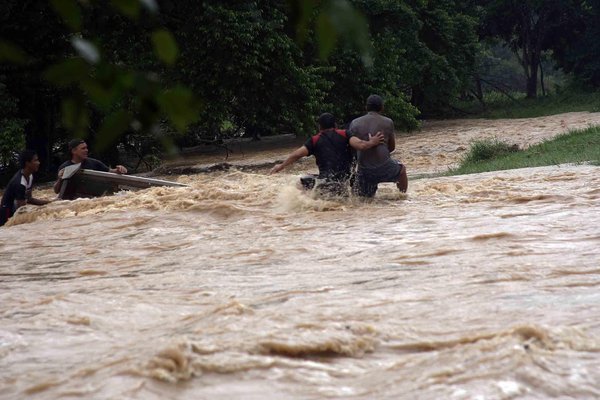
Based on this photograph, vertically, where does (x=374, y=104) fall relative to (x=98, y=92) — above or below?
below

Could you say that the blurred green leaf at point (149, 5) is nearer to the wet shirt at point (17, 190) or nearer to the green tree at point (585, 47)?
the wet shirt at point (17, 190)

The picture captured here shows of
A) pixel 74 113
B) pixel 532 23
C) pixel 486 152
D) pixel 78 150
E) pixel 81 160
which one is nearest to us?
pixel 74 113

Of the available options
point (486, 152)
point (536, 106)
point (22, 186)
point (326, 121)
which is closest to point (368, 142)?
point (326, 121)

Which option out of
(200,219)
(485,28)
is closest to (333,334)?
(200,219)

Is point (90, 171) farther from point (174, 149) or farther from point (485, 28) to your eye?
point (485, 28)

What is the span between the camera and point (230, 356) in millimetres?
4609

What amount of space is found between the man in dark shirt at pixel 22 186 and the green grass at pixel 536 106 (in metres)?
24.0

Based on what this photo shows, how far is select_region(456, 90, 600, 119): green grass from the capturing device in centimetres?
3403

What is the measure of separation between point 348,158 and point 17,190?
13.8ft

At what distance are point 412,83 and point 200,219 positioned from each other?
2158cm

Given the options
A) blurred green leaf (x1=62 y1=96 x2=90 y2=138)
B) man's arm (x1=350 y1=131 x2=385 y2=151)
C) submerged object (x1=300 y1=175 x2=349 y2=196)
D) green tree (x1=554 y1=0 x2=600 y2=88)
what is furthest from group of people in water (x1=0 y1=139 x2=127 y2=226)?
green tree (x1=554 y1=0 x2=600 y2=88)

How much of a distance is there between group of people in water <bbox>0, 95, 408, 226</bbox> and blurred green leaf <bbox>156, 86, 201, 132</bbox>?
8857mm

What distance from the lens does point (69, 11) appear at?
1.96 metres

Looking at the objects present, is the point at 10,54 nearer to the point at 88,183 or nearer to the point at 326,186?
the point at 326,186
